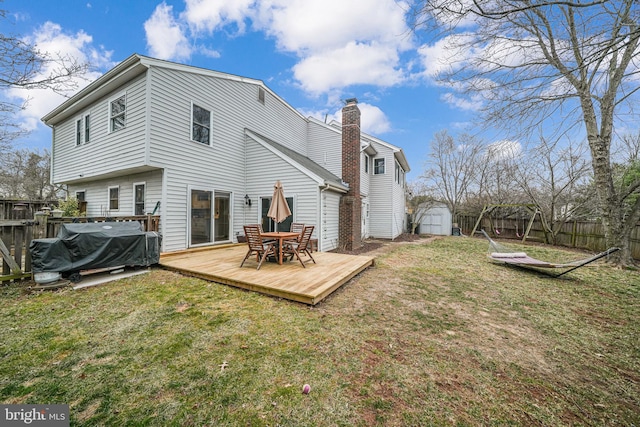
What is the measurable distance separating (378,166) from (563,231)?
34.6 feet

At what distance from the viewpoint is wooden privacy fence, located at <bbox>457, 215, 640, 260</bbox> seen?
1091cm

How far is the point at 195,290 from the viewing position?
15.1 ft

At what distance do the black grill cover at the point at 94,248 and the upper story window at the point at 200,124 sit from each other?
383 centimetres

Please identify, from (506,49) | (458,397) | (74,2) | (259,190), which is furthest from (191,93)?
(458,397)

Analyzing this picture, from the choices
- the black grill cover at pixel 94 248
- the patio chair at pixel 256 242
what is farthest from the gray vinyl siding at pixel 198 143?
the patio chair at pixel 256 242

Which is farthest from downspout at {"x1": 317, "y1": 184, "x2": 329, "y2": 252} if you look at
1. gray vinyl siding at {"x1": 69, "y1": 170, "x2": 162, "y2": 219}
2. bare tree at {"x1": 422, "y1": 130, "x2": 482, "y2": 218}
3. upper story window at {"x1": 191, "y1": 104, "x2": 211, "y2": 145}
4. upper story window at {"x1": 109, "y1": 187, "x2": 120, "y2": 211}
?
bare tree at {"x1": 422, "y1": 130, "x2": 482, "y2": 218}

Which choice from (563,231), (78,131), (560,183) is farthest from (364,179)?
(78,131)

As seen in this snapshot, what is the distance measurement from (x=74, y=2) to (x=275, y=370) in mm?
10109

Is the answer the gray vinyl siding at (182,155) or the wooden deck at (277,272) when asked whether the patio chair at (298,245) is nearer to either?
the wooden deck at (277,272)

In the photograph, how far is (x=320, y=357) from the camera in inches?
103

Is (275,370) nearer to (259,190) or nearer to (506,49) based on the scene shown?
(506,49)

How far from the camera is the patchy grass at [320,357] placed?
1934 mm

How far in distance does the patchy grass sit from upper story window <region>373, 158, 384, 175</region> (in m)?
10.8

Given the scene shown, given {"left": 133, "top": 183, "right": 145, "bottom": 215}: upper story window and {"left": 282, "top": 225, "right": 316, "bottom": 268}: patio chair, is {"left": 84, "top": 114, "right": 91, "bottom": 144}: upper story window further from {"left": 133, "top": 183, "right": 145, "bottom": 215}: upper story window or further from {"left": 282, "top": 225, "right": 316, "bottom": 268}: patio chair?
{"left": 282, "top": 225, "right": 316, "bottom": 268}: patio chair
